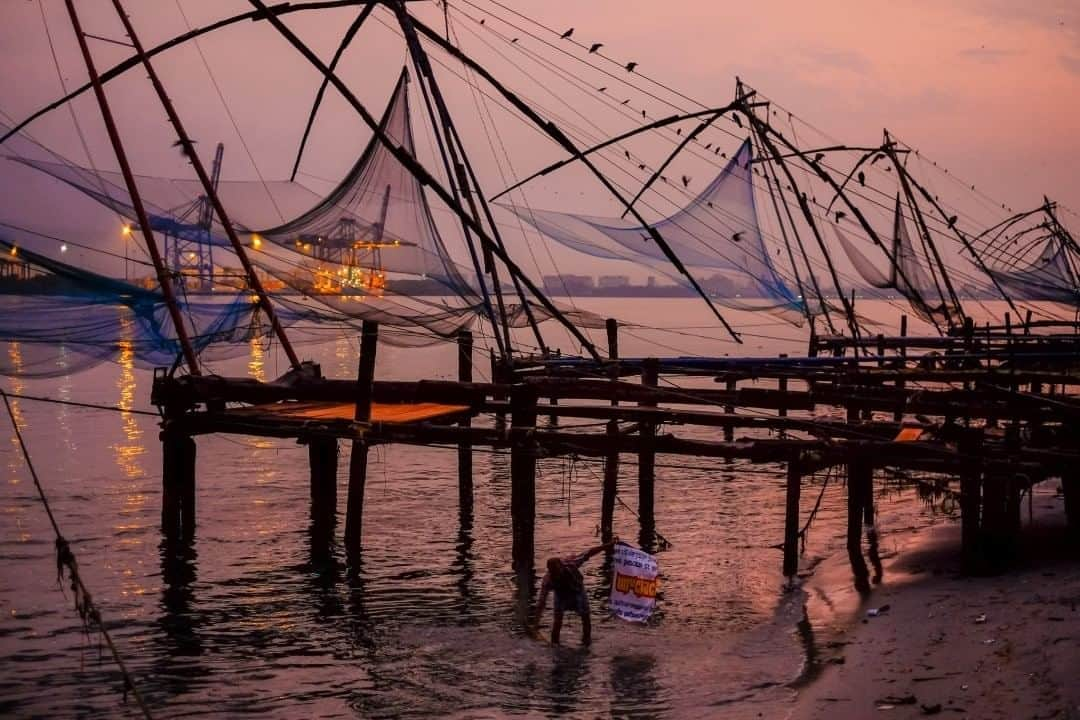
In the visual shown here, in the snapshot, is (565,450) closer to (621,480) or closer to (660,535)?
(660,535)

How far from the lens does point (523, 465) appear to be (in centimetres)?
1203

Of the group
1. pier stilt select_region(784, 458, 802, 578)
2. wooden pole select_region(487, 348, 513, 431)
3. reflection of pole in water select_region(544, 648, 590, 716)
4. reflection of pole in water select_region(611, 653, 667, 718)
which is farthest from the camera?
wooden pole select_region(487, 348, 513, 431)

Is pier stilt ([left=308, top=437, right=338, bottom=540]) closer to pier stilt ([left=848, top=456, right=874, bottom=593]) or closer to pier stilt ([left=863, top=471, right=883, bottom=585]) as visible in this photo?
pier stilt ([left=848, top=456, right=874, bottom=593])

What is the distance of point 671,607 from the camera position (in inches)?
498

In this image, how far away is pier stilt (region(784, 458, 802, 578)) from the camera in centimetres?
1227

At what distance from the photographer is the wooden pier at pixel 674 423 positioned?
11258 millimetres

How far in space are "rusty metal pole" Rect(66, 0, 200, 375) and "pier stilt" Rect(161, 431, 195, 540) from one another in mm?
945

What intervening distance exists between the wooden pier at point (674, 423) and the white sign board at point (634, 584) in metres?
1.40

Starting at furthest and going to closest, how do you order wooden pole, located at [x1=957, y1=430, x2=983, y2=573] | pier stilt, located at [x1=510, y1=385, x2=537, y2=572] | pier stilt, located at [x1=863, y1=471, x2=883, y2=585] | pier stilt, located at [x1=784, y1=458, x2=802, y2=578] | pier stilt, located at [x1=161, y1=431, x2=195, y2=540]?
pier stilt, located at [x1=161, y1=431, x2=195, y2=540] → pier stilt, located at [x1=863, y1=471, x2=883, y2=585] → pier stilt, located at [x1=784, y1=458, x2=802, y2=578] → pier stilt, located at [x1=510, y1=385, x2=537, y2=572] → wooden pole, located at [x1=957, y1=430, x2=983, y2=573]

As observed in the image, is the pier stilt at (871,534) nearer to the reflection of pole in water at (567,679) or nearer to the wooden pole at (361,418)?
the reflection of pole in water at (567,679)

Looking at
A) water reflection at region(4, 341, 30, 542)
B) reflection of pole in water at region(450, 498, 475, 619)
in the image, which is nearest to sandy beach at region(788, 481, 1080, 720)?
reflection of pole in water at region(450, 498, 475, 619)

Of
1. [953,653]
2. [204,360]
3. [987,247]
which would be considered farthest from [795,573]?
[987,247]

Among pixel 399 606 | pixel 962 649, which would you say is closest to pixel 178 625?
pixel 399 606

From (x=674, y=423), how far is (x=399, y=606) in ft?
12.2
